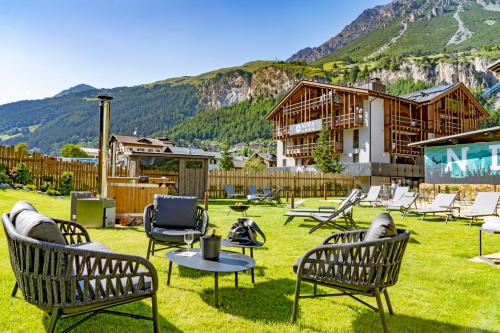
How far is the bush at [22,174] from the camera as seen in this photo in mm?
15570

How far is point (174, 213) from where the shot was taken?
211 inches

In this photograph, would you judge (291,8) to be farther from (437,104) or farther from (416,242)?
(416,242)

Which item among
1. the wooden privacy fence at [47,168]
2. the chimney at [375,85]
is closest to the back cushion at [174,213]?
the wooden privacy fence at [47,168]

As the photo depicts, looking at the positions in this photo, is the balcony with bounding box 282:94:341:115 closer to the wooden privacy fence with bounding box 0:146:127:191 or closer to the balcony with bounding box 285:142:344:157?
the balcony with bounding box 285:142:344:157

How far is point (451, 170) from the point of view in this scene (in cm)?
1966

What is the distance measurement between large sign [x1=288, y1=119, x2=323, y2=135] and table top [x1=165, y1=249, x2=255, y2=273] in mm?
31038

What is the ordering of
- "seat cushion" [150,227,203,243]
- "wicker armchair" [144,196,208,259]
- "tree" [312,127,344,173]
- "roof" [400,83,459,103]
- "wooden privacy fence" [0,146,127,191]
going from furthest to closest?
"roof" [400,83,459,103]
"tree" [312,127,344,173]
"wooden privacy fence" [0,146,127,191]
"wicker armchair" [144,196,208,259]
"seat cushion" [150,227,203,243]

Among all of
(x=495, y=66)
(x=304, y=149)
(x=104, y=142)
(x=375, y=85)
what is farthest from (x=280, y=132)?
(x=104, y=142)

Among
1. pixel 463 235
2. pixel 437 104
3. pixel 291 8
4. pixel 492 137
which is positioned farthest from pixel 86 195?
pixel 291 8

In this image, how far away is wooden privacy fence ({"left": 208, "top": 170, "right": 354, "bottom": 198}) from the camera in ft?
72.1

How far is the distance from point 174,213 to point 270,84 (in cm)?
14887

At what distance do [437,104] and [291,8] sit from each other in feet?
105

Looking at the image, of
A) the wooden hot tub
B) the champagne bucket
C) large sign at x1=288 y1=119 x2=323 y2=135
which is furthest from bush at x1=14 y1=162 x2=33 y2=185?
large sign at x1=288 y1=119 x2=323 y2=135

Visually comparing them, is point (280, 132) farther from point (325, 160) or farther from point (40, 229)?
point (40, 229)
